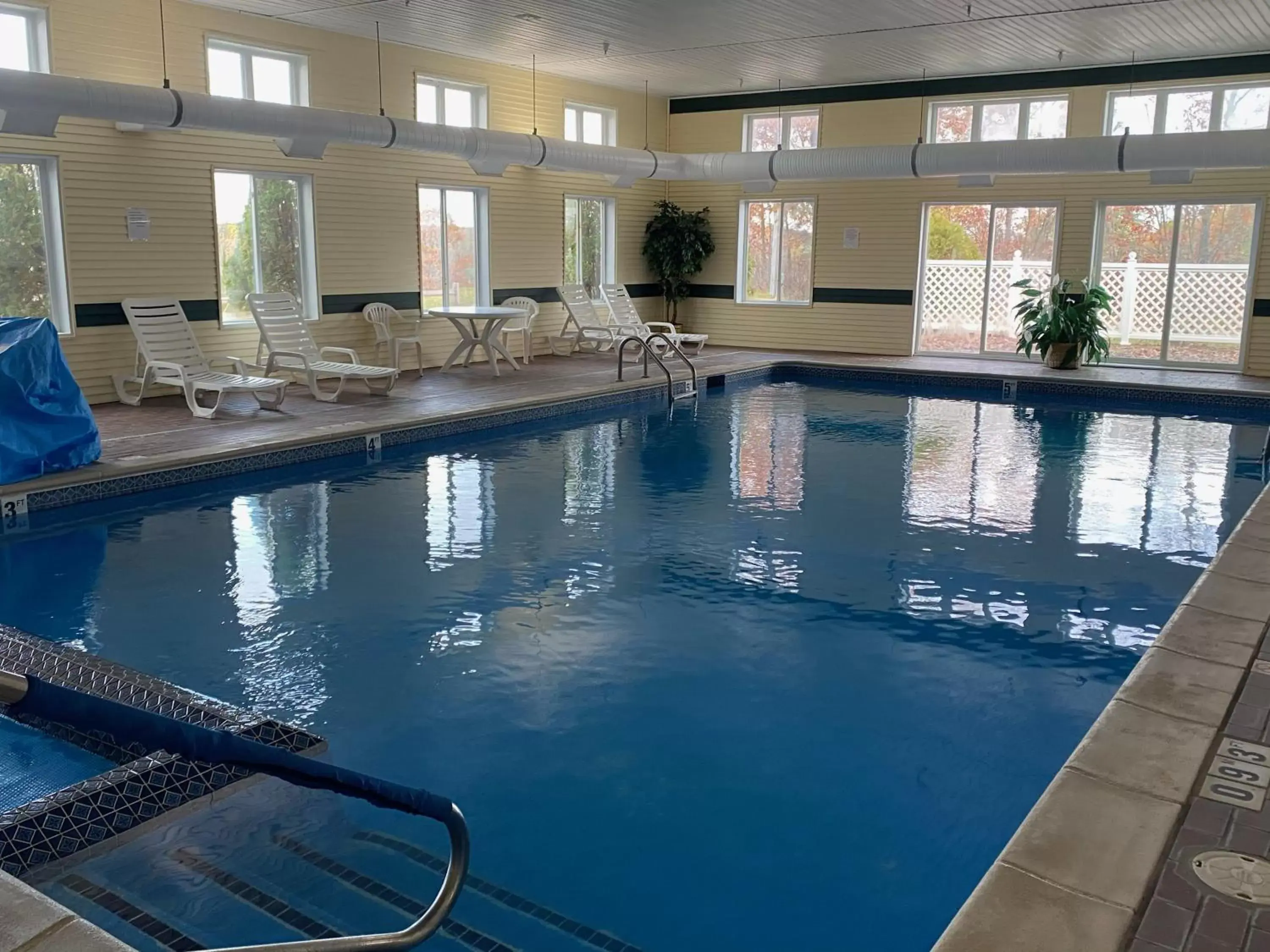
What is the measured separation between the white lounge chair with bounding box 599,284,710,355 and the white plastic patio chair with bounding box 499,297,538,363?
95cm

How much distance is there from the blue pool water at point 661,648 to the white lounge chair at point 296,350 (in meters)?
1.48

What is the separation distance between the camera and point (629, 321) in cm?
1333

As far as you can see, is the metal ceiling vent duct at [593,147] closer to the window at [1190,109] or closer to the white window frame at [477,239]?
the white window frame at [477,239]

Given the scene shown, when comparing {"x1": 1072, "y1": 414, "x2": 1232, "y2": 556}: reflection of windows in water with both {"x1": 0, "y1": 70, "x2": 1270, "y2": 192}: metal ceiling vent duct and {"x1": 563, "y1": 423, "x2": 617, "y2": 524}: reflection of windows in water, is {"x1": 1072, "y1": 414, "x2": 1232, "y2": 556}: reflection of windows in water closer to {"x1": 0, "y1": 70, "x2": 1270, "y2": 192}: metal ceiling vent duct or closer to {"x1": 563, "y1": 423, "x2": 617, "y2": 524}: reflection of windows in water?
{"x1": 0, "y1": 70, "x2": 1270, "y2": 192}: metal ceiling vent duct

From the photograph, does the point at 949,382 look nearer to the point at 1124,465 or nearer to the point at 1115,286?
the point at 1115,286

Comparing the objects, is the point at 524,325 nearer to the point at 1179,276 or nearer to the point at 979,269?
the point at 979,269

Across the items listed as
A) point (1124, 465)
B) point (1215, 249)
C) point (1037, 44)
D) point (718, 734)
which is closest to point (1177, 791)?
point (718, 734)

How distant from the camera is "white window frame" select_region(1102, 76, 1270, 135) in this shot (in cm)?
1113

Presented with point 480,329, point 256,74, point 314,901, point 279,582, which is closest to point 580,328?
point 480,329

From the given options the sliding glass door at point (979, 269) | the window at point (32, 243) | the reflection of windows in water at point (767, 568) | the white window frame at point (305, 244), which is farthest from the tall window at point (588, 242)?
the reflection of windows in water at point (767, 568)

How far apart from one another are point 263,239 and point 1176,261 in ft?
30.5

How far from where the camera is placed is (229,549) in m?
5.55

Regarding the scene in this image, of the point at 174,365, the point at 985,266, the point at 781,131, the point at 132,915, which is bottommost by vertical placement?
the point at 132,915

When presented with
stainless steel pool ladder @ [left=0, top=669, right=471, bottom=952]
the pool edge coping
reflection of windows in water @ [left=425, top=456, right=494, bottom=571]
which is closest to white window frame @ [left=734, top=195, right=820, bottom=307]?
reflection of windows in water @ [left=425, top=456, right=494, bottom=571]
